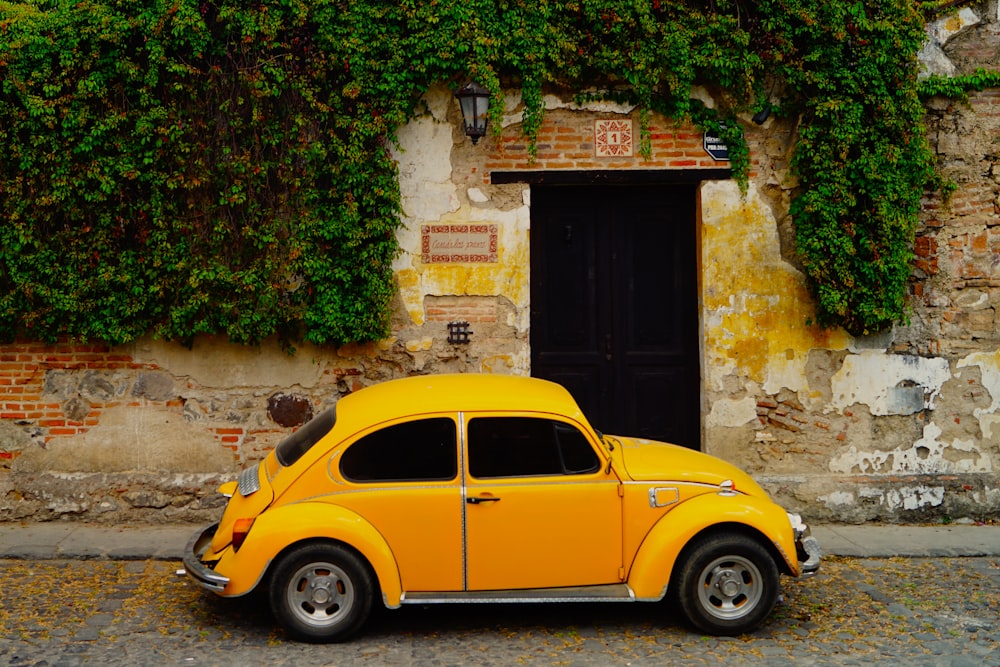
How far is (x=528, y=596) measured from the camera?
613 cm

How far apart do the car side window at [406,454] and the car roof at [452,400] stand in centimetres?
10

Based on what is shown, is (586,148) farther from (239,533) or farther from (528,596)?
(239,533)

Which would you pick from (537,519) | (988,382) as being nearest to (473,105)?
(537,519)

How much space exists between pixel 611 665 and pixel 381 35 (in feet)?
17.7

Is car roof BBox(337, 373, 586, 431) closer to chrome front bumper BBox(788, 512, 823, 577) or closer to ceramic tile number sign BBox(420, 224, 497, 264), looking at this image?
chrome front bumper BBox(788, 512, 823, 577)

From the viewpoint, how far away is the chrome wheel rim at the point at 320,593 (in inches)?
239

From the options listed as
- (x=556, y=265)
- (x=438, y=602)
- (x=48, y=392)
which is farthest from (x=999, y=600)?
(x=48, y=392)

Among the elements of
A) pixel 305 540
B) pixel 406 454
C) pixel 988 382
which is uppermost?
pixel 988 382

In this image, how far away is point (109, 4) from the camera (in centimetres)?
862

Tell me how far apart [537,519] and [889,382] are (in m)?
4.31

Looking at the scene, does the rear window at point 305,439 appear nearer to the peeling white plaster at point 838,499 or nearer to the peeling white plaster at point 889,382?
the peeling white plaster at point 838,499

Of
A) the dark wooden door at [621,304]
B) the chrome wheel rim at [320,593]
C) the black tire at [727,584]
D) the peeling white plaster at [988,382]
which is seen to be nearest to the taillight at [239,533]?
the chrome wheel rim at [320,593]

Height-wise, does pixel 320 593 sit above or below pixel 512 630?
above

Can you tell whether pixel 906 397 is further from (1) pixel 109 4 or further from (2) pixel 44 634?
(1) pixel 109 4
